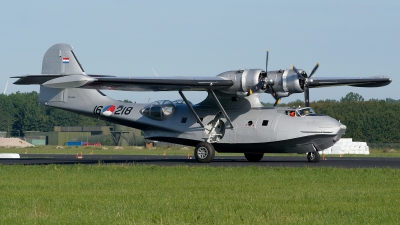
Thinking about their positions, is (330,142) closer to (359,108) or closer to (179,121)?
(179,121)

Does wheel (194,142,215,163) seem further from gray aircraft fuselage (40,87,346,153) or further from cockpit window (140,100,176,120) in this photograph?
cockpit window (140,100,176,120)

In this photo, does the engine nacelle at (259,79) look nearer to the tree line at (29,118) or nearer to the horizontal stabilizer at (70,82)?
the horizontal stabilizer at (70,82)

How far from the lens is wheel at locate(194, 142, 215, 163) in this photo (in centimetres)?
3397

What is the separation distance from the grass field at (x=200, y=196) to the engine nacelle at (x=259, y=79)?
19.7 ft

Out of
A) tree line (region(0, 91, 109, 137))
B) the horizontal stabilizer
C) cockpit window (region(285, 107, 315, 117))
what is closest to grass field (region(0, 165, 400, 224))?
the horizontal stabilizer

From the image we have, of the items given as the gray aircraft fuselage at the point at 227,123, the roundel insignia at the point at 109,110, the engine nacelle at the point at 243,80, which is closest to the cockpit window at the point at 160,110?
the gray aircraft fuselage at the point at 227,123

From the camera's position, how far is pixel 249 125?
3356cm

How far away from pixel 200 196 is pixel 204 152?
15.8 m

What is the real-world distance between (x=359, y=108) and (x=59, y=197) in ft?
278

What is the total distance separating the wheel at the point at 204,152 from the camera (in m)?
34.0

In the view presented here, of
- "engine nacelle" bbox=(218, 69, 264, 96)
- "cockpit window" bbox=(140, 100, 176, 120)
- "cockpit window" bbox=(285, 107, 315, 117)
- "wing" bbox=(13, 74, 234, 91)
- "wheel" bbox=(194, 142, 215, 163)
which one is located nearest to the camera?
"wing" bbox=(13, 74, 234, 91)

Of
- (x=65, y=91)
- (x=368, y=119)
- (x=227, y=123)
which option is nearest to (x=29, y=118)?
(x=368, y=119)

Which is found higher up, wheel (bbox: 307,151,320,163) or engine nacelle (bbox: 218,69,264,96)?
engine nacelle (bbox: 218,69,264,96)

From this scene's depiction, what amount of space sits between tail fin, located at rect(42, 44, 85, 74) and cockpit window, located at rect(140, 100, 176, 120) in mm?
4959
